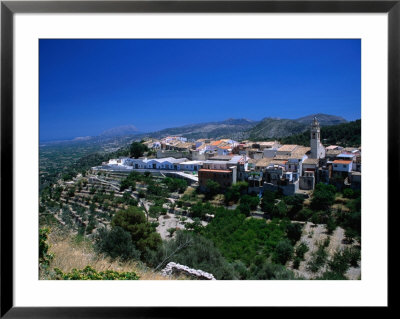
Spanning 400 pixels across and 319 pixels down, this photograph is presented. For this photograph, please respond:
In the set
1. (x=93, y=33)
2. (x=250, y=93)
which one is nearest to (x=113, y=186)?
(x=250, y=93)

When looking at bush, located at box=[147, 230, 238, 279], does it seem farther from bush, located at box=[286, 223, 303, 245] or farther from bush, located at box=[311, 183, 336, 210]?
bush, located at box=[311, 183, 336, 210]

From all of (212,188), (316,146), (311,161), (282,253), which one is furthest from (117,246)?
(316,146)

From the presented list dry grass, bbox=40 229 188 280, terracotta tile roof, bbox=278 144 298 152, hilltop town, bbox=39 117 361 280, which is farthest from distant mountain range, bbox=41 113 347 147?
dry grass, bbox=40 229 188 280

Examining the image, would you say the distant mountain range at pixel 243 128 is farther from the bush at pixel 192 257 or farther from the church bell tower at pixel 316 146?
the bush at pixel 192 257

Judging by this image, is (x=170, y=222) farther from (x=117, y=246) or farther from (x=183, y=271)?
(x=183, y=271)

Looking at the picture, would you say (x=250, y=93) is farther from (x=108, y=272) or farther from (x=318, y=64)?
(x=108, y=272)
